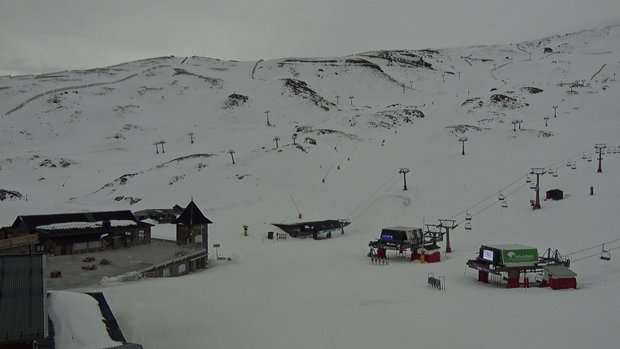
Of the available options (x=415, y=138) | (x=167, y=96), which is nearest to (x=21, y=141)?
(x=167, y=96)

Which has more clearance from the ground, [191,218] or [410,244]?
[191,218]

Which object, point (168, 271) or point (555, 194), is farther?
point (555, 194)

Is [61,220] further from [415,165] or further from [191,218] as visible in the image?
[415,165]

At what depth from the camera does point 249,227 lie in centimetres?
4862

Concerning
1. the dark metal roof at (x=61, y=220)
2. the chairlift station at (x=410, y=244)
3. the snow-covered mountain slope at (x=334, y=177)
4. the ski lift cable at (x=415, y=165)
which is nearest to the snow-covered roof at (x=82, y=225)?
the dark metal roof at (x=61, y=220)

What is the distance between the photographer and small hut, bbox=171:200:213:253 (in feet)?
121

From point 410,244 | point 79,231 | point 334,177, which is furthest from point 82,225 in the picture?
point 334,177

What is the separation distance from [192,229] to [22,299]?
22.6 metres

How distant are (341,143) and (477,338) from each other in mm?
62247

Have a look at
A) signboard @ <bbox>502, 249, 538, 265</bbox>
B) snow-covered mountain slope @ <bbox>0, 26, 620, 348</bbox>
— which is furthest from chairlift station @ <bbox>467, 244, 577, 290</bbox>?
snow-covered mountain slope @ <bbox>0, 26, 620, 348</bbox>

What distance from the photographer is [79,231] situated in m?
33.6

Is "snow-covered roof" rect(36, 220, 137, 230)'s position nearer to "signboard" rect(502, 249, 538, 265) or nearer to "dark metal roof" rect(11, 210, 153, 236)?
"dark metal roof" rect(11, 210, 153, 236)

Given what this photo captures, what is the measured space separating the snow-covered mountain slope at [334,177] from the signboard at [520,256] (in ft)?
6.09

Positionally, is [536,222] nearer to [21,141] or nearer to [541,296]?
[541,296]
